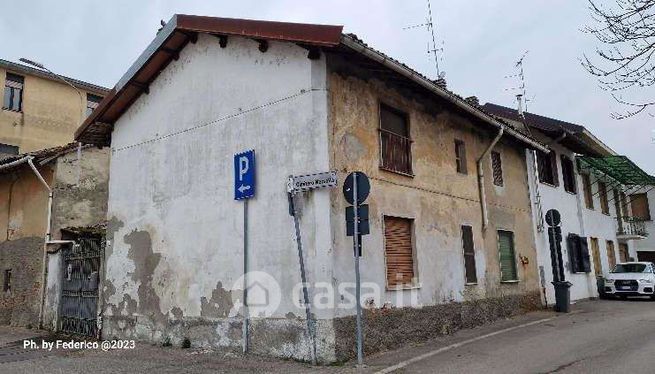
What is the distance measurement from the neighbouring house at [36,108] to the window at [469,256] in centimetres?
2101

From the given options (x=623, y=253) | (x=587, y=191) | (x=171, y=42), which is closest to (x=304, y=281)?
(x=171, y=42)

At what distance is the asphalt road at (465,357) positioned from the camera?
7.54 meters

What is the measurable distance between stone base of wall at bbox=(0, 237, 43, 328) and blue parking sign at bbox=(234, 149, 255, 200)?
8.22 meters

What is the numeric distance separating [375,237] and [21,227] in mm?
11722

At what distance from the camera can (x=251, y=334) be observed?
29.4 ft

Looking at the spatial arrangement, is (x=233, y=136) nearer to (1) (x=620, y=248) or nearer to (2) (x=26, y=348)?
(2) (x=26, y=348)

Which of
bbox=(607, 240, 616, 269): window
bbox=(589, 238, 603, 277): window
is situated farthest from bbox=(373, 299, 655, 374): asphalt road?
bbox=(607, 240, 616, 269): window

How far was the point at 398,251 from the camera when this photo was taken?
10070 millimetres

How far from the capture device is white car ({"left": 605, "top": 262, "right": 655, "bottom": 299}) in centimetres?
1912

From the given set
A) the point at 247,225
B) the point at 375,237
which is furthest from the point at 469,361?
the point at 247,225

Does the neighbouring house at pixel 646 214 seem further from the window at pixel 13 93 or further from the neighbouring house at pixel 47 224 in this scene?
the window at pixel 13 93

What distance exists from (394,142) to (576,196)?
1380cm

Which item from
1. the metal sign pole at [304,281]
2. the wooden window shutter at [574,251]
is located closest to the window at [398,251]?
the metal sign pole at [304,281]

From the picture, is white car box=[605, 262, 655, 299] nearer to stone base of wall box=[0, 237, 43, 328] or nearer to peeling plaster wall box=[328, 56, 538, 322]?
peeling plaster wall box=[328, 56, 538, 322]
